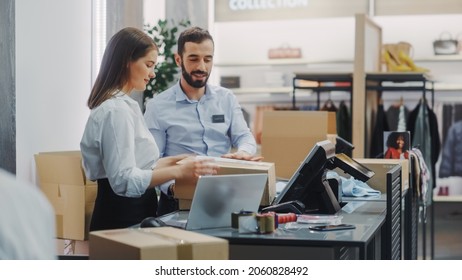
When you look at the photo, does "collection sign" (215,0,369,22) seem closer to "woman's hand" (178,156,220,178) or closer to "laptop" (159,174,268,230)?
"woman's hand" (178,156,220,178)

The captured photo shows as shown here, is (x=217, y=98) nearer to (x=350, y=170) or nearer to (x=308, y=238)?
(x=350, y=170)

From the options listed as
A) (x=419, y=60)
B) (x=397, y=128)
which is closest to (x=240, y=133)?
(x=397, y=128)

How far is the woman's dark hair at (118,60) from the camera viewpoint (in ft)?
9.70

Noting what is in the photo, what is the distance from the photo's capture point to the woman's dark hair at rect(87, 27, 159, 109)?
9.70 feet

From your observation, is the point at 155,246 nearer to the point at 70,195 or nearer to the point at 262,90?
the point at 70,195

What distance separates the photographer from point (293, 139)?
409 cm

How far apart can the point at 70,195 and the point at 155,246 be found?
1.89m

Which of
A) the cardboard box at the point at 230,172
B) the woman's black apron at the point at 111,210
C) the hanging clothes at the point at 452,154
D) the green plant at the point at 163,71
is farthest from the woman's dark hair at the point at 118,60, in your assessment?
the hanging clothes at the point at 452,154

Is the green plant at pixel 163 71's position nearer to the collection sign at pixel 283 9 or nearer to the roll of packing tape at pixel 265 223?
the collection sign at pixel 283 9

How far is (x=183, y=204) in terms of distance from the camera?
10.1 ft

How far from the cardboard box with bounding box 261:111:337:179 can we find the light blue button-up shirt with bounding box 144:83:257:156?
14 cm

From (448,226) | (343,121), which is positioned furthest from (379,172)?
(448,226)

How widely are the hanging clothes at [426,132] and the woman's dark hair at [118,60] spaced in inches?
154

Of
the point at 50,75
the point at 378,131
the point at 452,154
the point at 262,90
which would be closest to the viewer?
the point at 50,75
